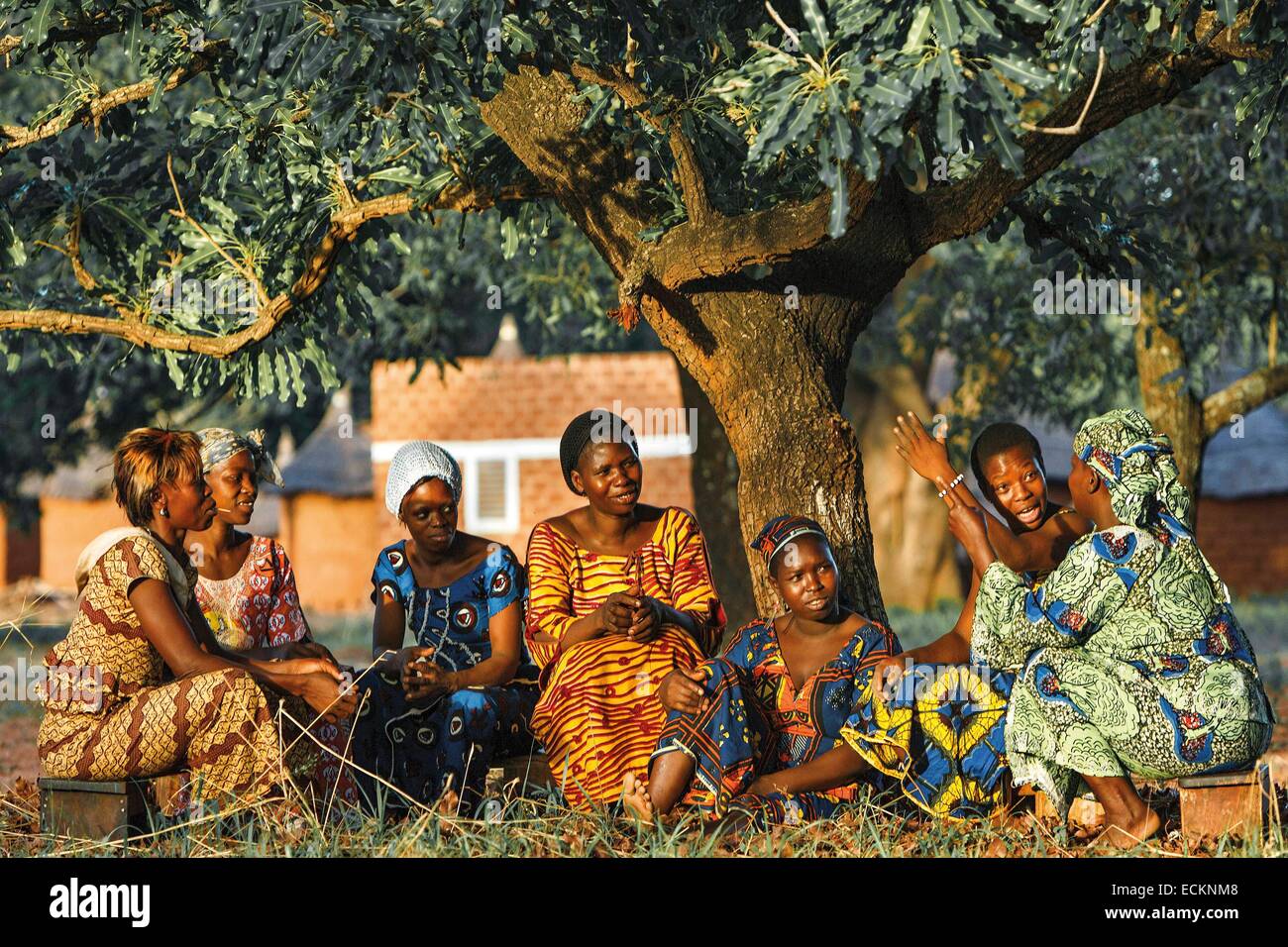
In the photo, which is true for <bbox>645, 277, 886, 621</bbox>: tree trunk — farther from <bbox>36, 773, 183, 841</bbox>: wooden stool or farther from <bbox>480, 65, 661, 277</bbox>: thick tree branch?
<bbox>36, 773, 183, 841</bbox>: wooden stool

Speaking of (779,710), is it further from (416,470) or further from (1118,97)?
(1118,97)

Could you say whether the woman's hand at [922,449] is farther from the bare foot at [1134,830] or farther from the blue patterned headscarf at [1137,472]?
the bare foot at [1134,830]

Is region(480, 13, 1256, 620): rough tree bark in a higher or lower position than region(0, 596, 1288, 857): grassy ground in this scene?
higher

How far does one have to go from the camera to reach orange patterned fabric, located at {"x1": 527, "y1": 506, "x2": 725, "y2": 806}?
19.2 feet

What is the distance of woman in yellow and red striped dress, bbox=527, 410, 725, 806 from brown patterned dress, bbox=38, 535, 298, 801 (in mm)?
1053

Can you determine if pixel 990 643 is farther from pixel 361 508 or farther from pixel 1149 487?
pixel 361 508

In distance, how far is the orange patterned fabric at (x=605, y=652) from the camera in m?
5.85

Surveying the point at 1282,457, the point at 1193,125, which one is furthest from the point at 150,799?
the point at 1282,457

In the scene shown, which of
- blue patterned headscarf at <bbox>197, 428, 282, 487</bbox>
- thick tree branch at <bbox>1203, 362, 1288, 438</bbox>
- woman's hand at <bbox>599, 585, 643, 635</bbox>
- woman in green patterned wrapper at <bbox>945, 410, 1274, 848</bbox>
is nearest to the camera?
woman in green patterned wrapper at <bbox>945, 410, 1274, 848</bbox>

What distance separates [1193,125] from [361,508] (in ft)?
63.5

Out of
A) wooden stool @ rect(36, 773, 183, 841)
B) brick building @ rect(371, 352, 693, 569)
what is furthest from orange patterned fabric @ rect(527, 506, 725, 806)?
brick building @ rect(371, 352, 693, 569)

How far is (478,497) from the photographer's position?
79.1 feet

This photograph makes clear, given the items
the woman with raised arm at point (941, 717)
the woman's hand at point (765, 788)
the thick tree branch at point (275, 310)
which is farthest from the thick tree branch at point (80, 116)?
the woman's hand at point (765, 788)
